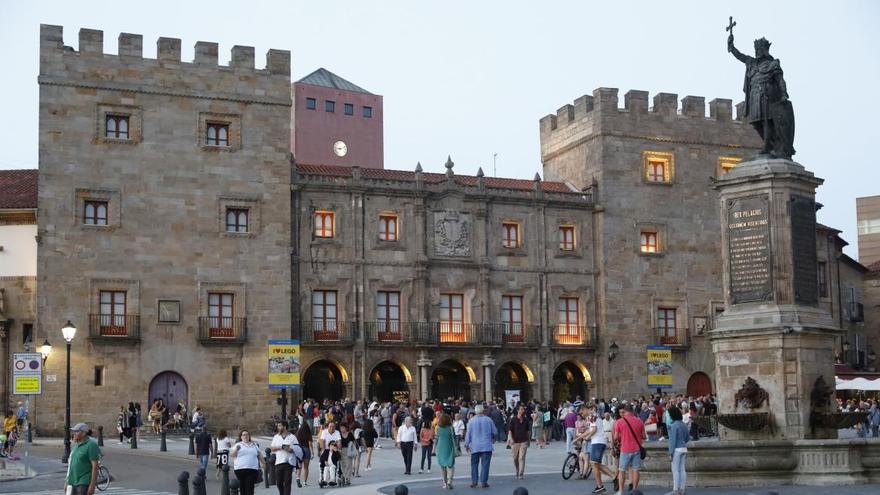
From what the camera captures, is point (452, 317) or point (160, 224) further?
point (452, 317)

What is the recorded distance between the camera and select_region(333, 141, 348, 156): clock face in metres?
76.6

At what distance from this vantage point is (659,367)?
5072cm

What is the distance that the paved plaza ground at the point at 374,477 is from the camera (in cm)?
2380

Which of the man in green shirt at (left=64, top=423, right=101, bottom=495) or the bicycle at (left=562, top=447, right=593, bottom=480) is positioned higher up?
the man in green shirt at (left=64, top=423, right=101, bottom=495)

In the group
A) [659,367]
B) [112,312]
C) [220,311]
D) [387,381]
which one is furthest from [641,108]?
[112,312]

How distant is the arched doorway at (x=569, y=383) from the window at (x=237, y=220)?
14.4m

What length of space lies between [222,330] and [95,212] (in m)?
6.14

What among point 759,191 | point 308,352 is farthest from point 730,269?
point 308,352

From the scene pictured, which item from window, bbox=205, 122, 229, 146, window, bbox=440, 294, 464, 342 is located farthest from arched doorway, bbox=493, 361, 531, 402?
window, bbox=205, 122, 229, 146

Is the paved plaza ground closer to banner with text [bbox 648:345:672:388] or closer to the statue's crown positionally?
the statue's crown

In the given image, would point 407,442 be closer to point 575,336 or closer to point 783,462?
point 783,462

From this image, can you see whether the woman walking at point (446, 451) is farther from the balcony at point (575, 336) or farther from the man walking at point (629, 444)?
the balcony at point (575, 336)

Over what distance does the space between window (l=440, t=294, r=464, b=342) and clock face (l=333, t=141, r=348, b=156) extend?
26.3 metres

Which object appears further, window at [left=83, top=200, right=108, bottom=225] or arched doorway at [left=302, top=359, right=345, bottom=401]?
arched doorway at [left=302, top=359, right=345, bottom=401]
